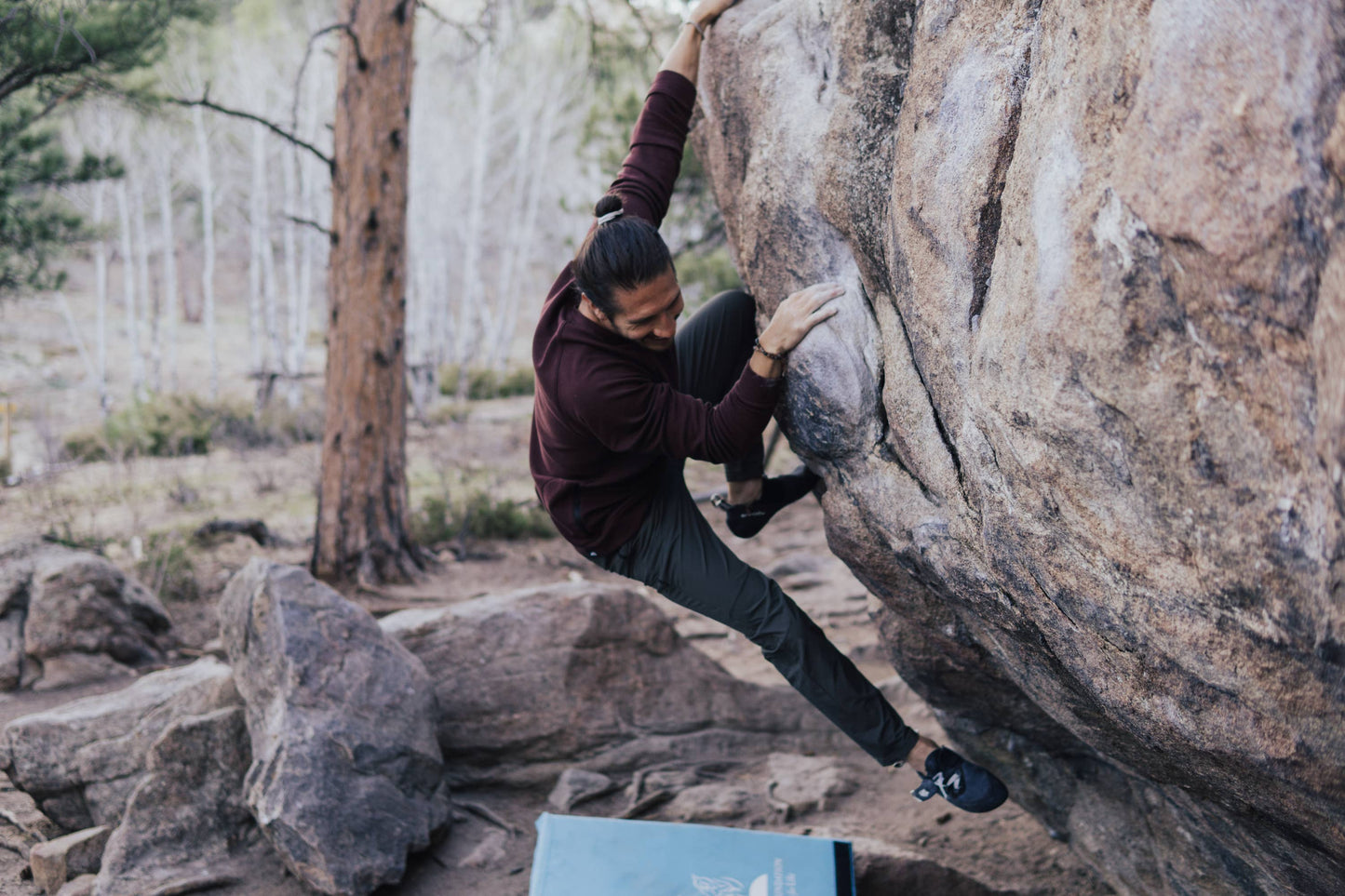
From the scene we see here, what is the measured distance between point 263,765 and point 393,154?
13.9ft

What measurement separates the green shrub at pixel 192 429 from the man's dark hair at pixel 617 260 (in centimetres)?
980

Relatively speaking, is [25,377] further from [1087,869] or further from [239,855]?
[1087,869]

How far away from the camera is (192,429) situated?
Answer: 12594 mm

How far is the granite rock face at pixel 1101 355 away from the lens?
1.38 metres

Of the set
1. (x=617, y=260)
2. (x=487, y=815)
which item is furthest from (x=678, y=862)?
(x=617, y=260)

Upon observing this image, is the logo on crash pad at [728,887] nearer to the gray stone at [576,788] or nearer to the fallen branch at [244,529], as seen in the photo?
the gray stone at [576,788]

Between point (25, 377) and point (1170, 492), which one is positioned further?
point (25, 377)

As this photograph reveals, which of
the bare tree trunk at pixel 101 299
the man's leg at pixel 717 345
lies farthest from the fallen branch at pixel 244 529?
the bare tree trunk at pixel 101 299

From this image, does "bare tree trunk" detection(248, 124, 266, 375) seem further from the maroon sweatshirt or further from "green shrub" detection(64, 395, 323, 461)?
the maroon sweatshirt

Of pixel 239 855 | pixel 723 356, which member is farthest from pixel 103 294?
pixel 723 356

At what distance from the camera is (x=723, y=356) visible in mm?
3217

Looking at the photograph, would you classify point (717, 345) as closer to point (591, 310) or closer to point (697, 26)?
point (591, 310)

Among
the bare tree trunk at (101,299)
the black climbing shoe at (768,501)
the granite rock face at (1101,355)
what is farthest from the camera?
the bare tree trunk at (101,299)

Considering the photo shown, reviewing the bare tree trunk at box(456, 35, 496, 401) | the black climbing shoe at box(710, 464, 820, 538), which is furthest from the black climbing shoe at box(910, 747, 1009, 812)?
the bare tree trunk at box(456, 35, 496, 401)
